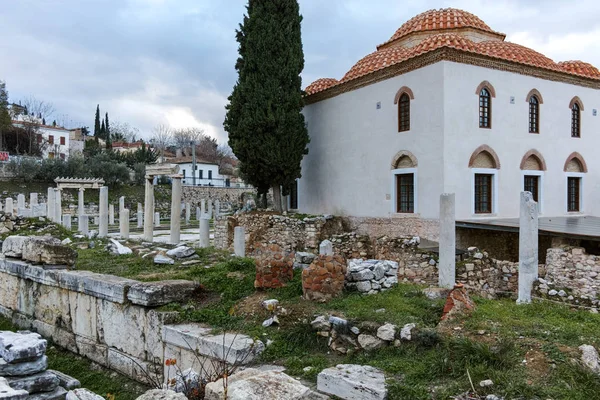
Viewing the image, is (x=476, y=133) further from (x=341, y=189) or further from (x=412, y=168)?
(x=341, y=189)

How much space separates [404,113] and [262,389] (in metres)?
12.7

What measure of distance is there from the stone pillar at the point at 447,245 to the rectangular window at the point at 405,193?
4.51 meters

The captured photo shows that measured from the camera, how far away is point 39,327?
746 centimetres

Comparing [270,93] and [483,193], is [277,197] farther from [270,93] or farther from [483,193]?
[483,193]

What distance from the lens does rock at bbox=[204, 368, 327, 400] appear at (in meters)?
3.13

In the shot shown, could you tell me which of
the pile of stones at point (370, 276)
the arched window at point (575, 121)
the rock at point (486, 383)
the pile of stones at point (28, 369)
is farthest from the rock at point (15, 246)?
the arched window at point (575, 121)

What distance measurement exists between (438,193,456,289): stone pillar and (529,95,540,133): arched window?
733 cm

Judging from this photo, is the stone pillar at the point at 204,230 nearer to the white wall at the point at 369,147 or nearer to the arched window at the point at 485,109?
the white wall at the point at 369,147

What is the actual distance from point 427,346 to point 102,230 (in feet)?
53.5

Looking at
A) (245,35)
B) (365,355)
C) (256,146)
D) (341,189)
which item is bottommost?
(365,355)

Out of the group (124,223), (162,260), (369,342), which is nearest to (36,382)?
(369,342)

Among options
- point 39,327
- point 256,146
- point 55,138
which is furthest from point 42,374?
point 55,138

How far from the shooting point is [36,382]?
14.8 ft

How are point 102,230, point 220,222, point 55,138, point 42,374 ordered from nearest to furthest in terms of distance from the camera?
point 42,374
point 102,230
point 220,222
point 55,138
